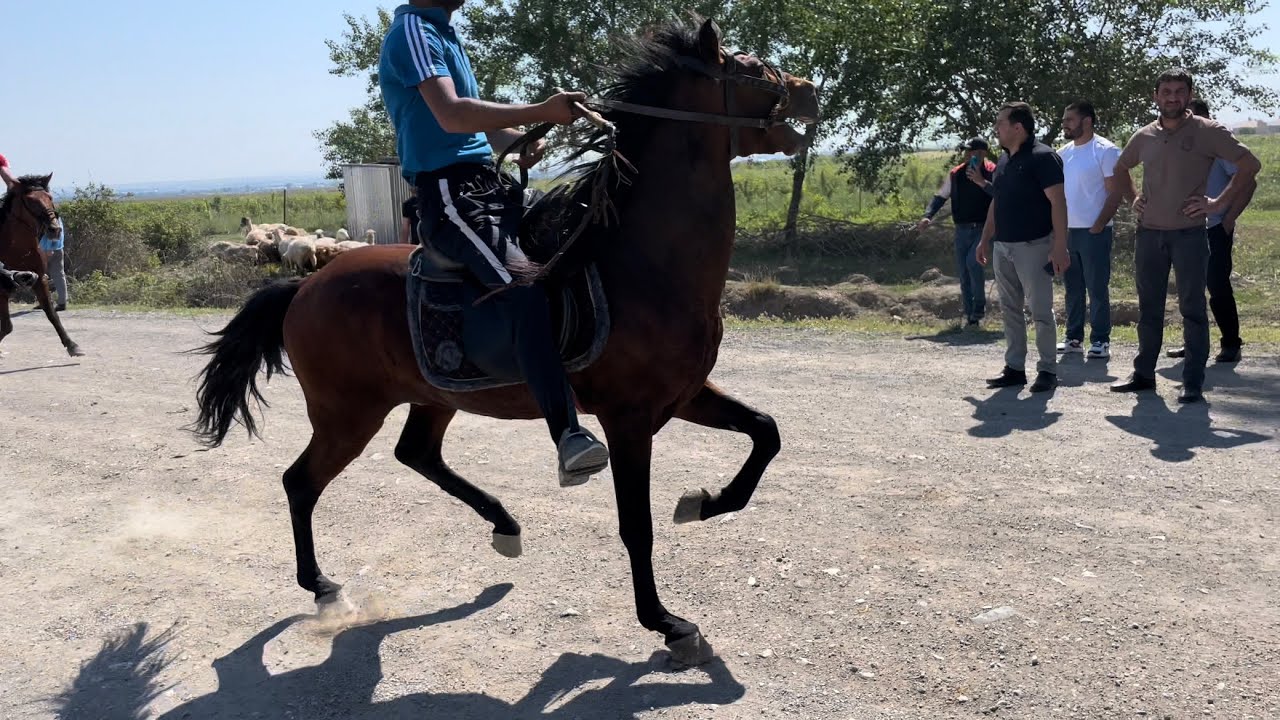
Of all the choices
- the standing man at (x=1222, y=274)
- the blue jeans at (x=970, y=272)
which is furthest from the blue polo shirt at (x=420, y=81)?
the blue jeans at (x=970, y=272)

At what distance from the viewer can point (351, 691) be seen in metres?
4.39

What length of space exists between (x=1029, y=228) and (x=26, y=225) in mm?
12084

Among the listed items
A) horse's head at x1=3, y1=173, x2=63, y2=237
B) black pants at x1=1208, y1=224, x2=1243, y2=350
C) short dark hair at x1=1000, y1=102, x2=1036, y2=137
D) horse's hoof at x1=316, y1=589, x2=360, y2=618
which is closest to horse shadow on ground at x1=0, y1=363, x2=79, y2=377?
horse's head at x1=3, y1=173, x2=63, y2=237

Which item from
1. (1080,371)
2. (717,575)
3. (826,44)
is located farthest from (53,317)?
(826,44)

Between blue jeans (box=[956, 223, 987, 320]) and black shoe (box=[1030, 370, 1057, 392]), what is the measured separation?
3.50 metres

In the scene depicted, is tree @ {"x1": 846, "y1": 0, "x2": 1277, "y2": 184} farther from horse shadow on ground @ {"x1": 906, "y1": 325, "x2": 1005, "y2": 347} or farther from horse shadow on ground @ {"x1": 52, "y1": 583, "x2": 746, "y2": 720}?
horse shadow on ground @ {"x1": 52, "y1": 583, "x2": 746, "y2": 720}

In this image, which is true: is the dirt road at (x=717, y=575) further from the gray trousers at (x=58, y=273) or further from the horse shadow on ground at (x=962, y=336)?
the gray trousers at (x=58, y=273)

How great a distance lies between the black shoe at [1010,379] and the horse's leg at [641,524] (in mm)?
5544

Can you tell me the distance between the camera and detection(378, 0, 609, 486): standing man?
13.6 feet

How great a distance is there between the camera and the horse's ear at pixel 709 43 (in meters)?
4.38

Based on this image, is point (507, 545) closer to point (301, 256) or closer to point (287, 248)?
point (301, 256)

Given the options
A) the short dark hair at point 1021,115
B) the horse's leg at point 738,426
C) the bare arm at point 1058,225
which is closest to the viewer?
the horse's leg at point 738,426

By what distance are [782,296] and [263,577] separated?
11.2m

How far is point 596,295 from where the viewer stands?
442cm
